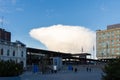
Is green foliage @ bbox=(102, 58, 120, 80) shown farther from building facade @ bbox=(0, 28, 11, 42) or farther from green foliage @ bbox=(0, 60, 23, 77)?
building facade @ bbox=(0, 28, 11, 42)

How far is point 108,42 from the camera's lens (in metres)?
136

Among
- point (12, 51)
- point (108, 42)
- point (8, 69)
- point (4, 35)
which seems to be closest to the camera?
point (8, 69)

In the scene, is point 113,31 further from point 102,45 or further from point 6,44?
point 6,44

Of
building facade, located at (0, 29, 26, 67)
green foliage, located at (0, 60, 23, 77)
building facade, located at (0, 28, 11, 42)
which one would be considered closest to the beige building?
building facade, located at (0, 28, 11, 42)

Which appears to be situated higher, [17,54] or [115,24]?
[115,24]

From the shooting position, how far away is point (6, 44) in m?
73.6

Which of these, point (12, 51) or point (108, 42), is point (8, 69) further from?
point (108, 42)

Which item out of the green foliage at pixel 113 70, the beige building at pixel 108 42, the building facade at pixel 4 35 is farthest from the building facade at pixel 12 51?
the beige building at pixel 108 42

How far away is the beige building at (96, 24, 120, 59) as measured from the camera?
5202 inches

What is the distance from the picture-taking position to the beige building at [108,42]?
433 feet

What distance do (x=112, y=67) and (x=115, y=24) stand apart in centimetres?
12794

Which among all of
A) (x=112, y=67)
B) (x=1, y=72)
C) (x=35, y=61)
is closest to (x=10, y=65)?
(x=1, y=72)

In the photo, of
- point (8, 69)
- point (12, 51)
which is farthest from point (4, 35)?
point (8, 69)

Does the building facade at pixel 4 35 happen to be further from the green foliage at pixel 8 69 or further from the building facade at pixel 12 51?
the green foliage at pixel 8 69
